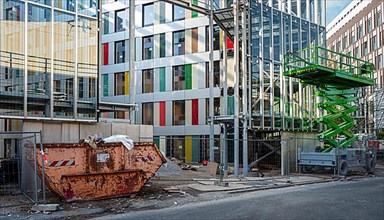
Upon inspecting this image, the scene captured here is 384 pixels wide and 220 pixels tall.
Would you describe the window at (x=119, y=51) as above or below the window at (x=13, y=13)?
above

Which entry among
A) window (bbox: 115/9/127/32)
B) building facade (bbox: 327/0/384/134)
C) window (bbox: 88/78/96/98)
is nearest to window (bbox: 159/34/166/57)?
window (bbox: 115/9/127/32)

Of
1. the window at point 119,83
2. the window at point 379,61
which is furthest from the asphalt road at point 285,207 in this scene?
the window at point 379,61

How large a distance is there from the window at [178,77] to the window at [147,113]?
290 cm

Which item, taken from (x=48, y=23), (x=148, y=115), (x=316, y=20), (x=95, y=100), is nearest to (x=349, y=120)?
(x=316, y=20)

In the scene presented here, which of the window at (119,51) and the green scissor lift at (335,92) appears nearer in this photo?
the green scissor lift at (335,92)

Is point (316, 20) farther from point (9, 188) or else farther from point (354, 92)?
point (9, 188)

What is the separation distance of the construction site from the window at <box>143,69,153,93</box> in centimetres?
10

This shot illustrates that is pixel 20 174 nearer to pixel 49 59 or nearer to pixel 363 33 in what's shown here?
pixel 49 59

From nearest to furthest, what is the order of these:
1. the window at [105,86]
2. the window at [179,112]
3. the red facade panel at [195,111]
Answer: the red facade panel at [195,111] → the window at [179,112] → the window at [105,86]

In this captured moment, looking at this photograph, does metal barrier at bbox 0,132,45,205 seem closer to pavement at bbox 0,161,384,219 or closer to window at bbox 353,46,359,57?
pavement at bbox 0,161,384,219

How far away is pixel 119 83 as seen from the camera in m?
36.2

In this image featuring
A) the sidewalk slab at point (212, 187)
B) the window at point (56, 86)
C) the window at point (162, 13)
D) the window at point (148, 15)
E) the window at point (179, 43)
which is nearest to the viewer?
the sidewalk slab at point (212, 187)

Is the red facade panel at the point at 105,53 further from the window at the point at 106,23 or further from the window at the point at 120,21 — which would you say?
the window at the point at 120,21

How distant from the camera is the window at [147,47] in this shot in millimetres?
34812
